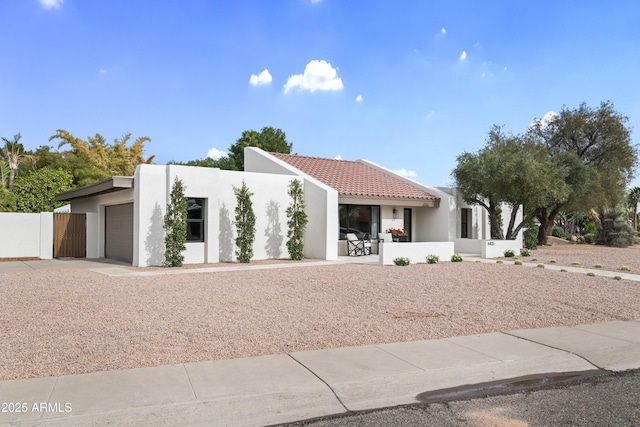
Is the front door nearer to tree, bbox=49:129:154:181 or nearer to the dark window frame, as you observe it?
the dark window frame

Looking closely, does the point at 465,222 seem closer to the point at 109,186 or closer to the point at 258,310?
the point at 109,186

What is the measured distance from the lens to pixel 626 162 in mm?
27688

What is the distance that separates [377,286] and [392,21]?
9491 millimetres

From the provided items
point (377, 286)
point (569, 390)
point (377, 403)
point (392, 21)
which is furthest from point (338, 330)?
point (392, 21)

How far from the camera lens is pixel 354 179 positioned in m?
23.6

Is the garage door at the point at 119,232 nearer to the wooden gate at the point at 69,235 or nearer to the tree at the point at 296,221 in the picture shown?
the wooden gate at the point at 69,235

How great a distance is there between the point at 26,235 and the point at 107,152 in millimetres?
26785

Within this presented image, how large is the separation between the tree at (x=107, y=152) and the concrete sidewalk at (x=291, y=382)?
132 feet

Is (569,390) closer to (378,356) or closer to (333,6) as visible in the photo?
(378,356)

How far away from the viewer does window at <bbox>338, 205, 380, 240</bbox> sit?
72.2ft

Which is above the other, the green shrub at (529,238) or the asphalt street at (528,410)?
the green shrub at (529,238)

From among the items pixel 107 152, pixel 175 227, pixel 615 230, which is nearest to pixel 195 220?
pixel 175 227

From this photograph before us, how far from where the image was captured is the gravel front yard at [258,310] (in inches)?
251

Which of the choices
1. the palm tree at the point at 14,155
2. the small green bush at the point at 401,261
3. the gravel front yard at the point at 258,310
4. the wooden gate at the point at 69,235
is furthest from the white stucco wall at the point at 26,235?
the palm tree at the point at 14,155
